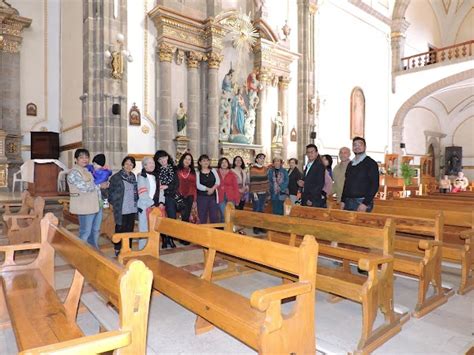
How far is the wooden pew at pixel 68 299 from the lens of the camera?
4.99 ft

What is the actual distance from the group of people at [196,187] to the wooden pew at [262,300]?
6.97 feet

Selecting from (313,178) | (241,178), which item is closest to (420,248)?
(313,178)

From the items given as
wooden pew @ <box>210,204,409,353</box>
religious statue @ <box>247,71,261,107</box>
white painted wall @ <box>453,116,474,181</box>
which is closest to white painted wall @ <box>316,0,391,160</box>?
religious statue @ <box>247,71,261,107</box>

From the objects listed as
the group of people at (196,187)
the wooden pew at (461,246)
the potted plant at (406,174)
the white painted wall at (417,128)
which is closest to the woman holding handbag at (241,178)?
the group of people at (196,187)

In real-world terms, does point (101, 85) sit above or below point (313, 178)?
above

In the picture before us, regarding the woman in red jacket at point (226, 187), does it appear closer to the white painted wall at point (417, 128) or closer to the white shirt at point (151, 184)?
the white shirt at point (151, 184)

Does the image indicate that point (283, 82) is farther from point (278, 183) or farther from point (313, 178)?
point (313, 178)

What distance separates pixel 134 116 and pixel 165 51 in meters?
1.87

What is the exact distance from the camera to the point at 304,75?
1280cm

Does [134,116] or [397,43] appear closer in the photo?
[134,116]

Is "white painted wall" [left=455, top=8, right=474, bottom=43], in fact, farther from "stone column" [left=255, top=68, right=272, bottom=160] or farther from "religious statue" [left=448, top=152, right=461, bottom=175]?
"stone column" [left=255, top=68, right=272, bottom=160]

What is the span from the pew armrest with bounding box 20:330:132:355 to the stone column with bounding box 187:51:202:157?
8588mm

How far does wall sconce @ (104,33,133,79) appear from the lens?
332 inches

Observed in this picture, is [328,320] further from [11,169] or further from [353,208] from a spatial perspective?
[11,169]
